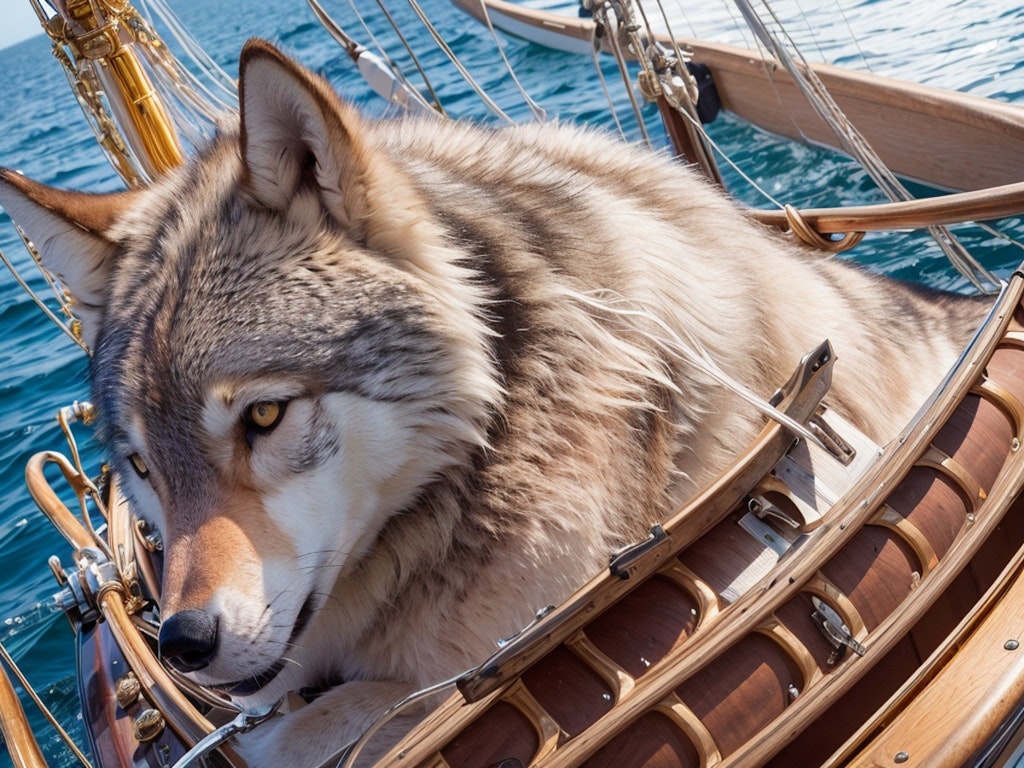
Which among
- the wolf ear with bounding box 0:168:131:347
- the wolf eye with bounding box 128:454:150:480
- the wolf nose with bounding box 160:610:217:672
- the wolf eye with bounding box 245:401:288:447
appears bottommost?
the wolf nose with bounding box 160:610:217:672

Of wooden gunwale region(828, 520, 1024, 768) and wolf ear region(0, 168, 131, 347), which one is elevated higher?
wolf ear region(0, 168, 131, 347)

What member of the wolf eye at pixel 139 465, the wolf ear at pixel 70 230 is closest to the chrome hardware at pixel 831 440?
the wolf eye at pixel 139 465

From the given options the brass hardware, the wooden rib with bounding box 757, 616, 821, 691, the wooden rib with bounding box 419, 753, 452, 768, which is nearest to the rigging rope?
the wooden rib with bounding box 757, 616, 821, 691

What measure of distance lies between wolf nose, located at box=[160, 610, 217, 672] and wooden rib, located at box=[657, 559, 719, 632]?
0.64 meters

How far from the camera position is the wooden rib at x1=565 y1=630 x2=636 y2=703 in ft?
4.45

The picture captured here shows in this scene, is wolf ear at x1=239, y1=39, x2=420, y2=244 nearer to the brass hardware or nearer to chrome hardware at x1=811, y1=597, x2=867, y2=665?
chrome hardware at x1=811, y1=597, x2=867, y2=665

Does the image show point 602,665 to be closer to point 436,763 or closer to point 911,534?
point 436,763

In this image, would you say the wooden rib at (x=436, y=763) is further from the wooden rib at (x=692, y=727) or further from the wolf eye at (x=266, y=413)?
the wolf eye at (x=266, y=413)

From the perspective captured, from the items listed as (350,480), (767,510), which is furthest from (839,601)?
(350,480)

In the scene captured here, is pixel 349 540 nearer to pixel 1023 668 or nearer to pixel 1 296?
pixel 1023 668

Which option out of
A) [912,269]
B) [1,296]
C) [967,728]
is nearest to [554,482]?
[967,728]

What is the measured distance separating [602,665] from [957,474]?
2.21ft

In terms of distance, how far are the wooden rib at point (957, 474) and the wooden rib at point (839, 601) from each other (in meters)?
0.30

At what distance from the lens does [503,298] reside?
5.44 ft
